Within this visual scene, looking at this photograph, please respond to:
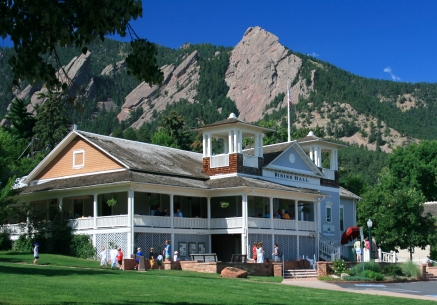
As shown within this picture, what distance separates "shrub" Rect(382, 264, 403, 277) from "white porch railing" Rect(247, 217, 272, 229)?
283 inches

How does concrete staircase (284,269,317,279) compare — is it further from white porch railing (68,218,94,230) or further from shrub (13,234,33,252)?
shrub (13,234,33,252)

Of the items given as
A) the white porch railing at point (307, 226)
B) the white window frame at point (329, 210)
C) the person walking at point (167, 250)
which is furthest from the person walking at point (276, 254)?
the white window frame at point (329, 210)

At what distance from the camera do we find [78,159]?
40.1 m

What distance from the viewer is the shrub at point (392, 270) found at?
35.7 m

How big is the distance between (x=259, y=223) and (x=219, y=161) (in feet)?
16.5

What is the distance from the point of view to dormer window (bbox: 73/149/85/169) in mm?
39734

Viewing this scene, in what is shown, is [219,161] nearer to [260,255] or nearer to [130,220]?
[260,255]

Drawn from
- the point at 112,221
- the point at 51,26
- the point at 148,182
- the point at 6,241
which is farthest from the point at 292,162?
the point at 51,26

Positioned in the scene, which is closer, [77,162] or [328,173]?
[77,162]

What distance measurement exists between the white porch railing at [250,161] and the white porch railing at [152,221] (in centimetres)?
709

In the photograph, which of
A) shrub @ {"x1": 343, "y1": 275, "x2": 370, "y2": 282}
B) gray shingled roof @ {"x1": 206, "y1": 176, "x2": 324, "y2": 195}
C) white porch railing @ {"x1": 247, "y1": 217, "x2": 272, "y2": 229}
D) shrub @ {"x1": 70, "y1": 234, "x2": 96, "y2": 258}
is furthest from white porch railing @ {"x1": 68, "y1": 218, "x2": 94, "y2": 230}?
shrub @ {"x1": 343, "y1": 275, "x2": 370, "y2": 282}

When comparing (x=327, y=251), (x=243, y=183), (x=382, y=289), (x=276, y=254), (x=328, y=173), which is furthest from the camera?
(x=328, y=173)

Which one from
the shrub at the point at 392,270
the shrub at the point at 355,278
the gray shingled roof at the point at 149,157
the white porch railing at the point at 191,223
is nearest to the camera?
the shrub at the point at 355,278

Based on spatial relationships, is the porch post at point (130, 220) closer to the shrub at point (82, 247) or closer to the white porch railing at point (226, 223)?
the shrub at point (82, 247)
